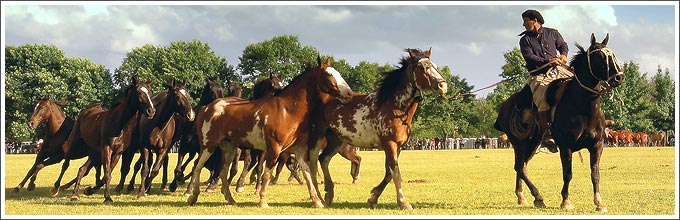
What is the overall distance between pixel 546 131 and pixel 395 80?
9.27 feet

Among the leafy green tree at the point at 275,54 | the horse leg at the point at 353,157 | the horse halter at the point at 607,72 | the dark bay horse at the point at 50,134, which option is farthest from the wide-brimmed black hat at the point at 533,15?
the leafy green tree at the point at 275,54

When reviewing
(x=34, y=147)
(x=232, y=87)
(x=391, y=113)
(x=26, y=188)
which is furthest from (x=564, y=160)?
(x=34, y=147)

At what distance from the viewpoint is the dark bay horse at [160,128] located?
55.3 ft

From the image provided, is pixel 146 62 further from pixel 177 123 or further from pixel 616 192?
pixel 616 192

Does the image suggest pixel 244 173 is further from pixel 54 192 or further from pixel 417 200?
pixel 417 200

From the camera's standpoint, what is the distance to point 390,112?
13.2 m

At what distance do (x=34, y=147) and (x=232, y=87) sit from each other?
6479 cm

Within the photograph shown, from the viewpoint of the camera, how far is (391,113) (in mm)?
13219

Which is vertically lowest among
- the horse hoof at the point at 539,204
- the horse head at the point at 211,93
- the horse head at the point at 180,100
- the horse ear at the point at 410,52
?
the horse hoof at the point at 539,204

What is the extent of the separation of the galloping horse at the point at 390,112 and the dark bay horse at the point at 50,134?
9897mm

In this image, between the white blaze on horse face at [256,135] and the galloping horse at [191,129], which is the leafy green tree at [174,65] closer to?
the galloping horse at [191,129]

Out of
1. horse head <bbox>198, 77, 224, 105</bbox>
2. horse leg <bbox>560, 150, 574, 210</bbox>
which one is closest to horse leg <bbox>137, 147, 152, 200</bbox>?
horse head <bbox>198, 77, 224, 105</bbox>

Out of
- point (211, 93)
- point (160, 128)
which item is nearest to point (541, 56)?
point (211, 93)

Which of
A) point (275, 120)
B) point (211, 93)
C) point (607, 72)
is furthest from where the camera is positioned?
point (211, 93)
